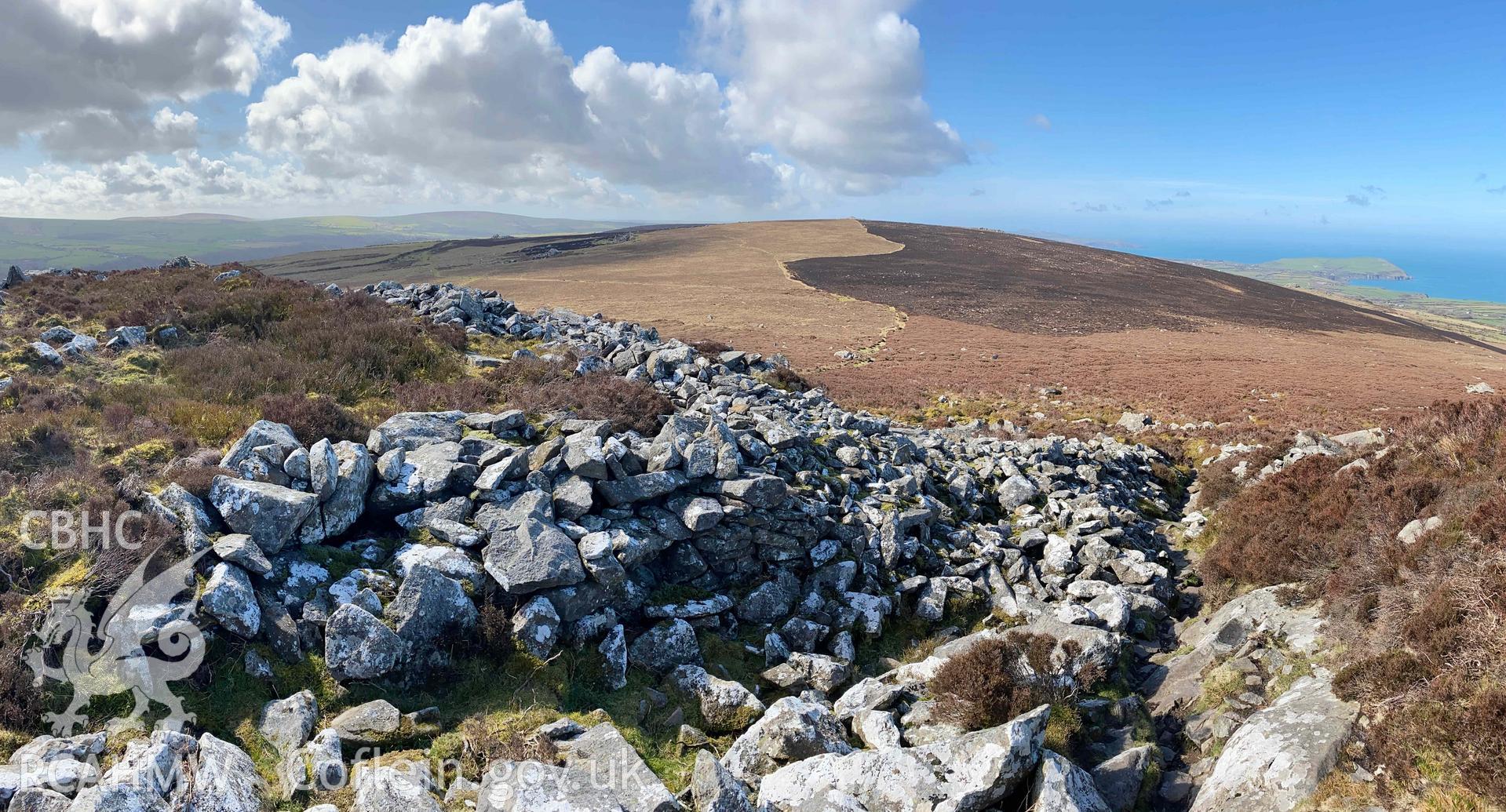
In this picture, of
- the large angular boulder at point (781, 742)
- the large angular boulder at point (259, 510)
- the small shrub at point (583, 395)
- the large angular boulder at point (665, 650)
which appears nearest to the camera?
the large angular boulder at point (781, 742)

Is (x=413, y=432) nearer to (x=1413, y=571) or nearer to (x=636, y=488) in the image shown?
(x=636, y=488)

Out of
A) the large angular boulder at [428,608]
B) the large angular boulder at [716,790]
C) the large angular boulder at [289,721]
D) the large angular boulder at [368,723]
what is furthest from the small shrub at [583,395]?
the large angular boulder at [716,790]

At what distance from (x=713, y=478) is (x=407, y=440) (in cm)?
540

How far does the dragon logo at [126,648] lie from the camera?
6.79 meters

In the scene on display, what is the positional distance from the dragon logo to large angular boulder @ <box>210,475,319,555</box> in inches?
39.0

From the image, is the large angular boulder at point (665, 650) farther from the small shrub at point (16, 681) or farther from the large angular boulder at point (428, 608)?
the small shrub at point (16, 681)

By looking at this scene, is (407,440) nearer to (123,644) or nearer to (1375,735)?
(123,644)

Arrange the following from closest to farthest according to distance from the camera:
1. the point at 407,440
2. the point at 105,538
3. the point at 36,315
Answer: the point at 105,538
the point at 407,440
the point at 36,315

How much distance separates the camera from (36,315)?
744 inches

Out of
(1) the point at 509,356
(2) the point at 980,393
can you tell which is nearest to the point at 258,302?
(1) the point at 509,356

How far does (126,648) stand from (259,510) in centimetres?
202

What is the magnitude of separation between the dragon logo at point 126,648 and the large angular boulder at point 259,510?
99cm

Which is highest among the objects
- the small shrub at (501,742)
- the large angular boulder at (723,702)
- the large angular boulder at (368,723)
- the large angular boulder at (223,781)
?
the large angular boulder at (223,781)

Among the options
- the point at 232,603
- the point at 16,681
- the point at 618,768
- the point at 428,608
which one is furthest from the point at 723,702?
the point at 16,681
